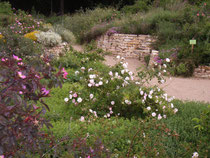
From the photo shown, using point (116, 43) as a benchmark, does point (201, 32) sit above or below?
above

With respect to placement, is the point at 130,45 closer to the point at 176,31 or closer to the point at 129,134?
the point at 176,31

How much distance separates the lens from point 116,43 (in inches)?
411

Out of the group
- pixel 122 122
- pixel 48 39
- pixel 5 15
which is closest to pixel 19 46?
pixel 48 39

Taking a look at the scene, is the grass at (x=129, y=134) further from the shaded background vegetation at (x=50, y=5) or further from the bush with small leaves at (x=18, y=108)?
the shaded background vegetation at (x=50, y=5)

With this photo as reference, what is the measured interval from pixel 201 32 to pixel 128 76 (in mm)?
4862

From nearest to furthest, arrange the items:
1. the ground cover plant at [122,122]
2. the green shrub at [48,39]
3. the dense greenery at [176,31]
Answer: the ground cover plant at [122,122]
the dense greenery at [176,31]
the green shrub at [48,39]

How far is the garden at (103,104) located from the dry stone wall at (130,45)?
1.15ft

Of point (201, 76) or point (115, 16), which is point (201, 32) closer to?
point (201, 76)

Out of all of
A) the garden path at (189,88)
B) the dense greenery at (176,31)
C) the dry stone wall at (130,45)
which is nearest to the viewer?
the garden path at (189,88)

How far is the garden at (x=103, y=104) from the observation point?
157 cm

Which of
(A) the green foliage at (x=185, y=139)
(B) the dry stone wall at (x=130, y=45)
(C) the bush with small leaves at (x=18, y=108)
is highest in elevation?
(C) the bush with small leaves at (x=18, y=108)

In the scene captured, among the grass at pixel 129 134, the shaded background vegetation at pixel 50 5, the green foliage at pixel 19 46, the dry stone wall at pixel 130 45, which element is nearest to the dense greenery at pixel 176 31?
the dry stone wall at pixel 130 45

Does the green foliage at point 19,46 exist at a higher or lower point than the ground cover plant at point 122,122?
lower

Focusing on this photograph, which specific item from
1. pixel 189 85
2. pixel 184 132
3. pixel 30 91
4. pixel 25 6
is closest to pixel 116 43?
pixel 189 85
